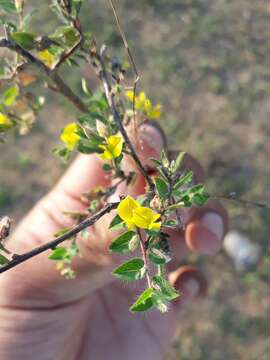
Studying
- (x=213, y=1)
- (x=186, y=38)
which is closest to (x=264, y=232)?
(x=186, y=38)

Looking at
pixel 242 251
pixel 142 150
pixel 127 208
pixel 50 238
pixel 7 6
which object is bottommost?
pixel 242 251

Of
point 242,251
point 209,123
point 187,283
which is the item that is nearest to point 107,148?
point 187,283

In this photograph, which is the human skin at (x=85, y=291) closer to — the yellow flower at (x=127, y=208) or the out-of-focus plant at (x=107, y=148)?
the out-of-focus plant at (x=107, y=148)

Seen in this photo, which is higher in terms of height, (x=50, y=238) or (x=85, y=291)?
(x=50, y=238)

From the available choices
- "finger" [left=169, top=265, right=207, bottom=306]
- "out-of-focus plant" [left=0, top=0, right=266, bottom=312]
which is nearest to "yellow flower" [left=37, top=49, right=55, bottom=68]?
"out-of-focus plant" [left=0, top=0, right=266, bottom=312]

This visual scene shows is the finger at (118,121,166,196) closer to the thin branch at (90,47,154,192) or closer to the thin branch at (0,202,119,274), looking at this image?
the thin branch at (90,47,154,192)

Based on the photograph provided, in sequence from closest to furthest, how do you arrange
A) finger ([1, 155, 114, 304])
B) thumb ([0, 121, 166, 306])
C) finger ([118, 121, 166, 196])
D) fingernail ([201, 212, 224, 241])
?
finger ([118, 121, 166, 196]) → thumb ([0, 121, 166, 306]) → finger ([1, 155, 114, 304]) → fingernail ([201, 212, 224, 241])

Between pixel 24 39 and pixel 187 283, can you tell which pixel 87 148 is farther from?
pixel 187 283
